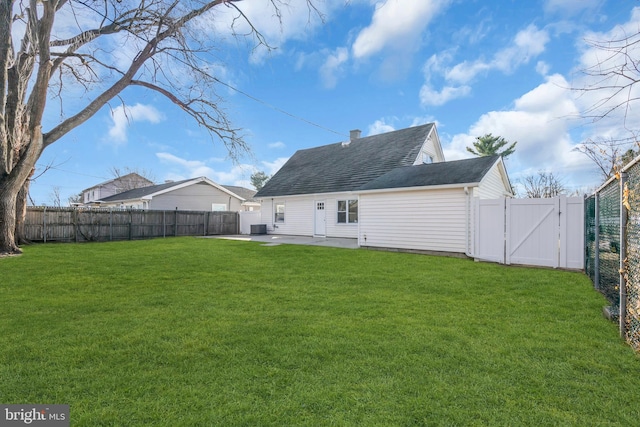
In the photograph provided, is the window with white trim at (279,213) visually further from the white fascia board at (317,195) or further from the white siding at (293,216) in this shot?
the white fascia board at (317,195)

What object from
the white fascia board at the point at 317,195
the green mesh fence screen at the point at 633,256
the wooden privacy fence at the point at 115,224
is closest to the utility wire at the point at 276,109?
the white fascia board at the point at 317,195

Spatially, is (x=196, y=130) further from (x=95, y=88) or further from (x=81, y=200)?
(x=81, y=200)

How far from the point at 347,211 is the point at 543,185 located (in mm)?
15488

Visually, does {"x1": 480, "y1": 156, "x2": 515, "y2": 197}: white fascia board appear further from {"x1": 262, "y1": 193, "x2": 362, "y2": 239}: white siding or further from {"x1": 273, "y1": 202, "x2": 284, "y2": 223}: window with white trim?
{"x1": 273, "y1": 202, "x2": 284, "y2": 223}: window with white trim

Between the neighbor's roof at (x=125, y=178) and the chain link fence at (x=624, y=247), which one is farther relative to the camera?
the neighbor's roof at (x=125, y=178)

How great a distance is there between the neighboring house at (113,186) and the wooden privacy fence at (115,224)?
2456 cm

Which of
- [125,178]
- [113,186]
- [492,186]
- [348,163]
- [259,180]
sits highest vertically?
[259,180]

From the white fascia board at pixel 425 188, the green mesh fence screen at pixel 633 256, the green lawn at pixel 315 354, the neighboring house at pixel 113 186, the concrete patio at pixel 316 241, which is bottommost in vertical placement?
the green lawn at pixel 315 354

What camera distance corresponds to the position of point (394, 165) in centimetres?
1416

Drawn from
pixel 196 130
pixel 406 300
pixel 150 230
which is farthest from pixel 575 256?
pixel 150 230

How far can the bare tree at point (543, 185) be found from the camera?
67.3ft

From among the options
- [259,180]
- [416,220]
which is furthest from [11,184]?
[259,180]

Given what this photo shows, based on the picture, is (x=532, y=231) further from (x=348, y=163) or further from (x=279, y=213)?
(x=279, y=213)

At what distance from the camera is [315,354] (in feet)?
9.48
